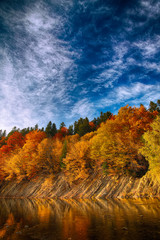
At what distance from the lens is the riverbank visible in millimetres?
26848

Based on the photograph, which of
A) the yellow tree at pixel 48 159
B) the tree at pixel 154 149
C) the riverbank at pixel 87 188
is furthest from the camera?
the yellow tree at pixel 48 159

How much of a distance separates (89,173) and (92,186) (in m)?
4.43

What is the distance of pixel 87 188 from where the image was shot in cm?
3634

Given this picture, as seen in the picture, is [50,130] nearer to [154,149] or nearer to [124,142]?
[124,142]

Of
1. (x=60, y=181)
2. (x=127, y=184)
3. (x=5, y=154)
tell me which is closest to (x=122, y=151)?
(x=127, y=184)

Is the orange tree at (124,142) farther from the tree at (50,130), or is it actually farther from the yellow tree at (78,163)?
the tree at (50,130)

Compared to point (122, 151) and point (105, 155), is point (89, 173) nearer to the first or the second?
point (105, 155)

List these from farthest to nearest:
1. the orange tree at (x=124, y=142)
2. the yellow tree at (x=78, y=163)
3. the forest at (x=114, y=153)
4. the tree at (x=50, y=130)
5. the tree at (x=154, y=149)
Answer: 1. the tree at (x=50, y=130)
2. the yellow tree at (x=78, y=163)
3. the orange tree at (x=124, y=142)
4. the forest at (x=114, y=153)
5. the tree at (x=154, y=149)

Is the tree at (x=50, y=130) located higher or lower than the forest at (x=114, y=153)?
higher

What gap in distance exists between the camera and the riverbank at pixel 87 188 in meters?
26.8

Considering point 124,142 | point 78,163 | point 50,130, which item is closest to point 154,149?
point 124,142

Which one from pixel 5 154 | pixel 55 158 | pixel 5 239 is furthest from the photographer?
pixel 5 154

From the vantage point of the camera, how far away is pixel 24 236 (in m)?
8.61

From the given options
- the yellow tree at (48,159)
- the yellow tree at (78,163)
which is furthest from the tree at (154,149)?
the yellow tree at (48,159)
